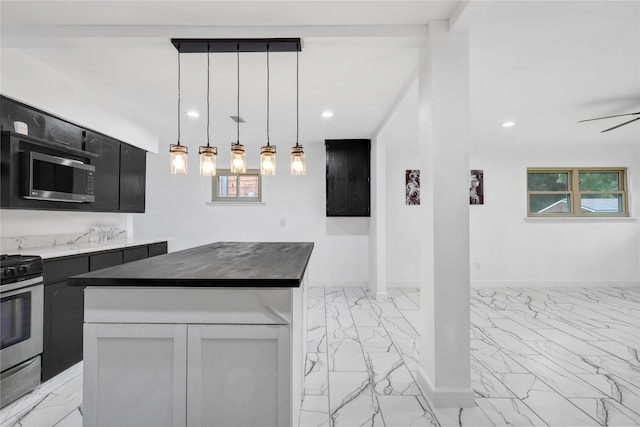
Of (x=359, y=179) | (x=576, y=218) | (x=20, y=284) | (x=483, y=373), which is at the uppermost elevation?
(x=359, y=179)

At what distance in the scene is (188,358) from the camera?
1.39 m

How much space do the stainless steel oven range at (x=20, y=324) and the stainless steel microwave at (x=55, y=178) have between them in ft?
1.87

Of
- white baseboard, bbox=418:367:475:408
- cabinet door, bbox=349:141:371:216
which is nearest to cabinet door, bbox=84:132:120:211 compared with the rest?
cabinet door, bbox=349:141:371:216

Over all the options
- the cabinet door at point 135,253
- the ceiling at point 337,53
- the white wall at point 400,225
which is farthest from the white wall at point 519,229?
the cabinet door at point 135,253

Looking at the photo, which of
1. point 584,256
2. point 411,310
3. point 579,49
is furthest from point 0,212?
point 584,256

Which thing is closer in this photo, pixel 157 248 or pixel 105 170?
pixel 105 170

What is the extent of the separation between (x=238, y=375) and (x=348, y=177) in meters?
3.74

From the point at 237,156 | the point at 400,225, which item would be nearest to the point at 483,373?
the point at 237,156

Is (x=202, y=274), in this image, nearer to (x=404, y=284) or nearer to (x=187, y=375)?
(x=187, y=375)

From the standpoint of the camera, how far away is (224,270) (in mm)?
1548

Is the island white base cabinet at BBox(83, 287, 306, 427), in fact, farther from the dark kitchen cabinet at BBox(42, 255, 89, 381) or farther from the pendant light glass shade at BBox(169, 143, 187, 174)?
the dark kitchen cabinet at BBox(42, 255, 89, 381)

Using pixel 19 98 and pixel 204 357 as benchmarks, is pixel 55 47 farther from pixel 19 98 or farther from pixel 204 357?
pixel 204 357

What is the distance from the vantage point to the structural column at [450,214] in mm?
1904

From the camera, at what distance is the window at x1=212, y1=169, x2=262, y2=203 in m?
5.25
